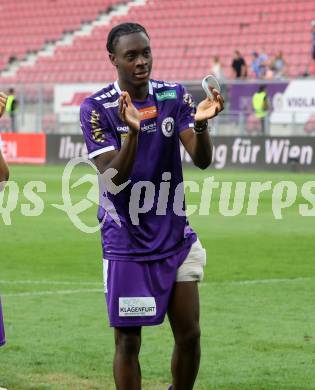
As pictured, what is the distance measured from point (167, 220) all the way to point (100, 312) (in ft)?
13.0

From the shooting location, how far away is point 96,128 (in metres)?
5.53

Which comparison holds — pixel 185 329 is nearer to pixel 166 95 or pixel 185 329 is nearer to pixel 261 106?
pixel 166 95

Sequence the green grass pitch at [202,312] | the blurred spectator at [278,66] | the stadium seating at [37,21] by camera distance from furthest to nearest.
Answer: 1. the stadium seating at [37,21]
2. the blurred spectator at [278,66]
3. the green grass pitch at [202,312]

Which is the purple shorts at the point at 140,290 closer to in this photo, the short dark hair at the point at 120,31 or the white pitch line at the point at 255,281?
the short dark hair at the point at 120,31

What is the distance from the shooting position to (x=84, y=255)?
1341 centimetres

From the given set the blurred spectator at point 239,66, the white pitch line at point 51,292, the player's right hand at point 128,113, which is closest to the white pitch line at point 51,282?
the white pitch line at point 51,292

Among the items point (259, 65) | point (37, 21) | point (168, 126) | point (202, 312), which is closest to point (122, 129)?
point (168, 126)

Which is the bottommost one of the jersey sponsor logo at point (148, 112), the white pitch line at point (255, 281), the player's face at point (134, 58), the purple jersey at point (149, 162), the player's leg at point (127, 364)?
the white pitch line at point (255, 281)

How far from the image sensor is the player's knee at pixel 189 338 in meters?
5.68

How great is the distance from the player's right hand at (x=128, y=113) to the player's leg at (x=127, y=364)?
1.14 metres

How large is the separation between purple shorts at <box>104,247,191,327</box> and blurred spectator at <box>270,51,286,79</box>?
2721 centimetres

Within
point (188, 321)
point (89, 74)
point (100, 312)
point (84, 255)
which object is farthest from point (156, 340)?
point (89, 74)

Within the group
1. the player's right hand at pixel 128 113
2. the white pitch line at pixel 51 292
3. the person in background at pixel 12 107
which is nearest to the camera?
the player's right hand at pixel 128 113

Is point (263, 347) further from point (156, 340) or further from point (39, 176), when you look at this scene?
point (39, 176)
